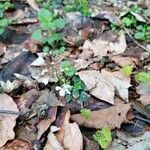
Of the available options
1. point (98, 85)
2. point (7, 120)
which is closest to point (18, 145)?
point (7, 120)

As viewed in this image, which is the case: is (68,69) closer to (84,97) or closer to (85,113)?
(84,97)

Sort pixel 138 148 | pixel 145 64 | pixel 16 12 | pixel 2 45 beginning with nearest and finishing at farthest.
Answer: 1. pixel 138 148
2. pixel 145 64
3. pixel 2 45
4. pixel 16 12

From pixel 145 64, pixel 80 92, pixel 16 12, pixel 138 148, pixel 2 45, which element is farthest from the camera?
pixel 16 12

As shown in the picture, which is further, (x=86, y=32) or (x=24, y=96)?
(x=86, y=32)

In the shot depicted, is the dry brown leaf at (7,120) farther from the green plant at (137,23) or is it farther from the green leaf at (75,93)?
the green plant at (137,23)

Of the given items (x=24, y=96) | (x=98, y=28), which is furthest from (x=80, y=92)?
(x=98, y=28)

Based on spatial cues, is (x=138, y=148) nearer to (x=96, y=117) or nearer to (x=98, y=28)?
(x=96, y=117)

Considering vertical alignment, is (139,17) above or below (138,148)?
above

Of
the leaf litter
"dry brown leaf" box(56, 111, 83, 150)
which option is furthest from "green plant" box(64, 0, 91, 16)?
"dry brown leaf" box(56, 111, 83, 150)
